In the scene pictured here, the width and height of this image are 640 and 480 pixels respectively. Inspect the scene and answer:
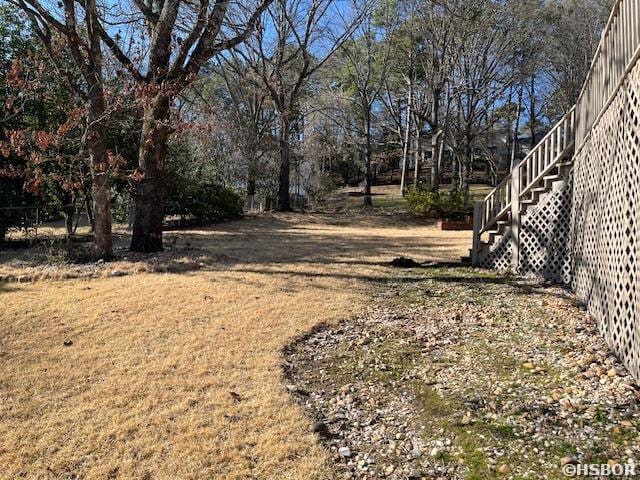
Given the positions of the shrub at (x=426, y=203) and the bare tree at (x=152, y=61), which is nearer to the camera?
the bare tree at (x=152, y=61)

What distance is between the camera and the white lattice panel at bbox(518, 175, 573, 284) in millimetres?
6672

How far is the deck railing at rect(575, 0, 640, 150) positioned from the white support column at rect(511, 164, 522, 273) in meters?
1.20

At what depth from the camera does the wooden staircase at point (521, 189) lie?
677 centimetres

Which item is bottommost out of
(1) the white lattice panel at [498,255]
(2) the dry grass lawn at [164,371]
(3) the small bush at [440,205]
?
(2) the dry grass lawn at [164,371]

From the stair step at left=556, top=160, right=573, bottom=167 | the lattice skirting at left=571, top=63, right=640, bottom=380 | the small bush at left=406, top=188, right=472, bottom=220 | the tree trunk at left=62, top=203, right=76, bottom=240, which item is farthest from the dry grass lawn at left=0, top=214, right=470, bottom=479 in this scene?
the small bush at left=406, top=188, right=472, bottom=220

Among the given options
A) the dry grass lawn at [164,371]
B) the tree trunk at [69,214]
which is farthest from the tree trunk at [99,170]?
the tree trunk at [69,214]

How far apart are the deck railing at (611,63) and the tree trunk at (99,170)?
277 inches

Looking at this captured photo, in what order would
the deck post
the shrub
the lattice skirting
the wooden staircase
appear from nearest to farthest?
the lattice skirting → the wooden staircase → the deck post → the shrub

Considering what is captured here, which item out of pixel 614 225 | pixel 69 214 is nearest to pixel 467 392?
pixel 614 225

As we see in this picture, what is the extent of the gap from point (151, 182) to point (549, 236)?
268 inches

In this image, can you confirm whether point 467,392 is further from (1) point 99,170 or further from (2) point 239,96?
(2) point 239,96

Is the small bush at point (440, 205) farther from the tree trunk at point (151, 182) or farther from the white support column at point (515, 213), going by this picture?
the tree trunk at point (151, 182)

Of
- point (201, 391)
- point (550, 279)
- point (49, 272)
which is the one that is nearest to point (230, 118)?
point (49, 272)

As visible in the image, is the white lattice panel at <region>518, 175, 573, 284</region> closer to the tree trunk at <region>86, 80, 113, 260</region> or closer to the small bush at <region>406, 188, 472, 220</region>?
the tree trunk at <region>86, 80, 113, 260</region>
